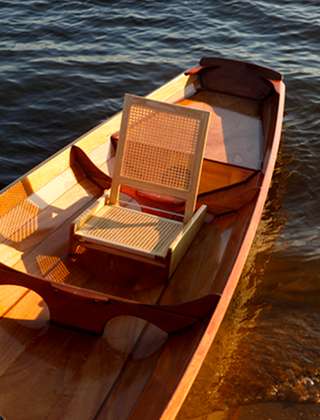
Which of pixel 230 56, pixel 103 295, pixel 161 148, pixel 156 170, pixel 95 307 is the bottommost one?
pixel 230 56

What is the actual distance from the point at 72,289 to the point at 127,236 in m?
0.90

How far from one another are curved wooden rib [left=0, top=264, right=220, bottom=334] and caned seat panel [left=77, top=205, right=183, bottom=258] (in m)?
0.68

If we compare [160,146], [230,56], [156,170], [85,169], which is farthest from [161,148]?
[230,56]

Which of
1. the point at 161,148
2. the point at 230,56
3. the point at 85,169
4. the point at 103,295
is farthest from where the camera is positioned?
the point at 230,56

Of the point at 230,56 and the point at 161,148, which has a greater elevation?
the point at 161,148

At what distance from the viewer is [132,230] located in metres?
4.86

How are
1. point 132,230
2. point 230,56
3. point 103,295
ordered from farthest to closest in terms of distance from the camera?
point 230,56 → point 132,230 → point 103,295

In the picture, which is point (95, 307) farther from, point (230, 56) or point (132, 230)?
point (230, 56)

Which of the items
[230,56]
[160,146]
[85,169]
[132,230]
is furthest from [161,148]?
[230,56]

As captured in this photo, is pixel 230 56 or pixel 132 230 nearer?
pixel 132 230

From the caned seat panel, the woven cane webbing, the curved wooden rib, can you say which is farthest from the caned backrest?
the curved wooden rib

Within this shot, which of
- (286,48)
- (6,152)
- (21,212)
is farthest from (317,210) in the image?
(286,48)

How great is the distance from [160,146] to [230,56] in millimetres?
7254

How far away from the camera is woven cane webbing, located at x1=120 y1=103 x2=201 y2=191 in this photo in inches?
200
